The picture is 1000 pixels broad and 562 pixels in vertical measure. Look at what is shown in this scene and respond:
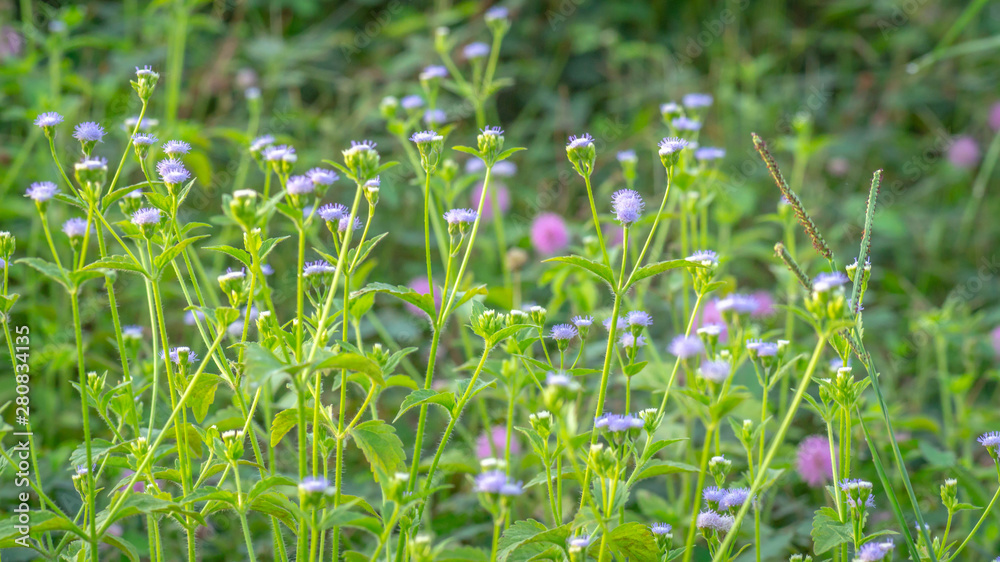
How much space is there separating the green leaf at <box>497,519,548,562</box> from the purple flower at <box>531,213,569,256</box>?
1474mm

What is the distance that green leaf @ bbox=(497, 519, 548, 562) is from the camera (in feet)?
3.79

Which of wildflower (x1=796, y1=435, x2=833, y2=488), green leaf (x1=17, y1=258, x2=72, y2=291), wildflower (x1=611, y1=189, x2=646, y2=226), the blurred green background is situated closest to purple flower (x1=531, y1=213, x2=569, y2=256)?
the blurred green background

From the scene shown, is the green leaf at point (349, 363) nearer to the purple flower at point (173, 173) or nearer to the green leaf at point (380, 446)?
the green leaf at point (380, 446)

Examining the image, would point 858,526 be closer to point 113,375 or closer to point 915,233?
point 113,375

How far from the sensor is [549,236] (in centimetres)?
262

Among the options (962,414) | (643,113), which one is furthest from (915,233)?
(962,414)

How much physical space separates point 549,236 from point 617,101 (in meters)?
1.31

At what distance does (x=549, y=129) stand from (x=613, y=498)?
2653 mm

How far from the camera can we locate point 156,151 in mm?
2260

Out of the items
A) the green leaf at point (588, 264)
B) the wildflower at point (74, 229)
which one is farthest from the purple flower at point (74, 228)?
the green leaf at point (588, 264)

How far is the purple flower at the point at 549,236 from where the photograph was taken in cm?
263

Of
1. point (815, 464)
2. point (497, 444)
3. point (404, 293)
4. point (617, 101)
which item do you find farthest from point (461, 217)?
point (617, 101)

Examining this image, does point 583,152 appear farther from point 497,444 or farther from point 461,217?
point 497,444

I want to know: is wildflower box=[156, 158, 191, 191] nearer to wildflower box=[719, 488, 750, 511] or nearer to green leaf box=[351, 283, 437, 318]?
green leaf box=[351, 283, 437, 318]
